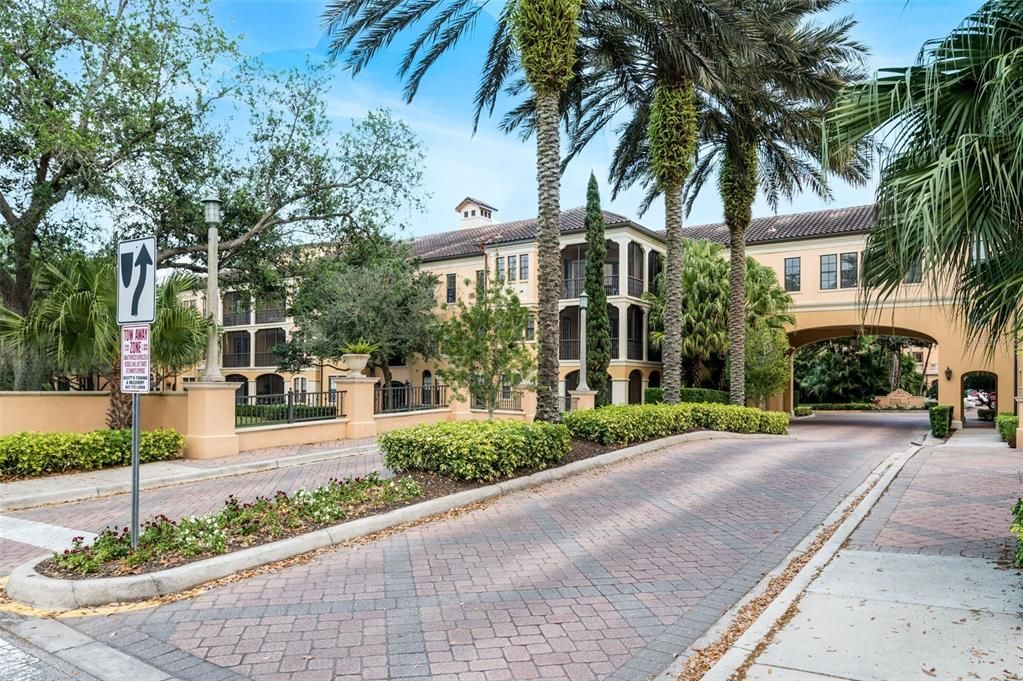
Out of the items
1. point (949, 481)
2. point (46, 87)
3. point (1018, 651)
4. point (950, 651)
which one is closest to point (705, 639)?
point (950, 651)

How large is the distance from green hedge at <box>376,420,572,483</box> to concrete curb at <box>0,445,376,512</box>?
3586 mm

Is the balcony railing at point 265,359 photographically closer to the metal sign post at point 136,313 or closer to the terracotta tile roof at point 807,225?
the terracotta tile roof at point 807,225

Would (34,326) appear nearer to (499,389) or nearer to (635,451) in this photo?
(499,389)

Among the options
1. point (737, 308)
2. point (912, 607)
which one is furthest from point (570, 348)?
point (912, 607)

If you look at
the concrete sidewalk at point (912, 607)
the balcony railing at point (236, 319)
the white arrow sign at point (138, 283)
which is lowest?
the concrete sidewalk at point (912, 607)

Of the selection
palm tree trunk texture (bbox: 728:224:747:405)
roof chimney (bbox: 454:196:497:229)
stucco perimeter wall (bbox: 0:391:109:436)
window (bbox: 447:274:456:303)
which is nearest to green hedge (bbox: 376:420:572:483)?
stucco perimeter wall (bbox: 0:391:109:436)

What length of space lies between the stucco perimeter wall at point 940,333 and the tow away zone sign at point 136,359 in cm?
2876

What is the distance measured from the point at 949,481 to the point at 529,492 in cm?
708

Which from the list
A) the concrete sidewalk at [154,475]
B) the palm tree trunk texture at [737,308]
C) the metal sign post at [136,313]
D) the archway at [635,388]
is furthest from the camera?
the archway at [635,388]

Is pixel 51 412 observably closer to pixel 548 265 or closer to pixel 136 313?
pixel 136 313

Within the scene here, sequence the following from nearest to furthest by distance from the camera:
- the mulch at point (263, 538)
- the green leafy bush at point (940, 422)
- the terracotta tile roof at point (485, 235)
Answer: the mulch at point (263, 538)
the green leafy bush at point (940, 422)
the terracotta tile roof at point (485, 235)

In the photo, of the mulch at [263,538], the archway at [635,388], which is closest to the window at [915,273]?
the mulch at [263,538]

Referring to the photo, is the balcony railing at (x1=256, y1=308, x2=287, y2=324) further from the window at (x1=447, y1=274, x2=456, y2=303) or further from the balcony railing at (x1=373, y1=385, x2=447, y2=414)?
the balcony railing at (x1=373, y1=385, x2=447, y2=414)

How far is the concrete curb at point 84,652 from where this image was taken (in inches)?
167
